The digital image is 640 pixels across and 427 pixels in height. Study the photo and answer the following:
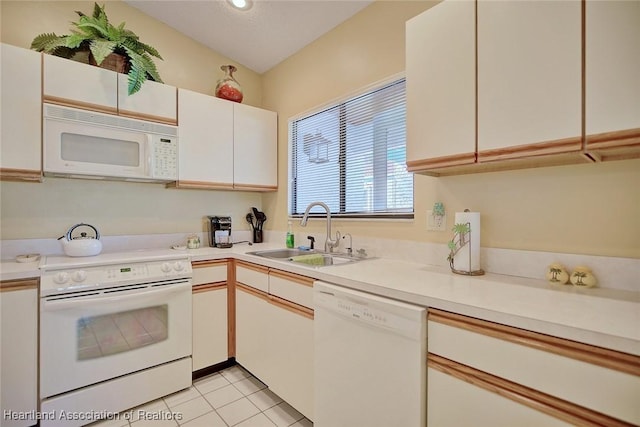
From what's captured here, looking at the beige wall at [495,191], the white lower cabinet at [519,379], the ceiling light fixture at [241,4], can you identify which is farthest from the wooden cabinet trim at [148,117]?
the white lower cabinet at [519,379]

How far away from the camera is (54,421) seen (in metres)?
1.56

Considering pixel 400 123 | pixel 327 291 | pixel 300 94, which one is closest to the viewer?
pixel 327 291

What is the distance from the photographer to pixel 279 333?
1.74 metres

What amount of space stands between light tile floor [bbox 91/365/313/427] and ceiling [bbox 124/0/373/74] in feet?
8.93

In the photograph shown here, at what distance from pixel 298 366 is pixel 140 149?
1839 mm

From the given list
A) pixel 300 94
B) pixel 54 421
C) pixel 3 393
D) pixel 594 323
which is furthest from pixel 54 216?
pixel 594 323

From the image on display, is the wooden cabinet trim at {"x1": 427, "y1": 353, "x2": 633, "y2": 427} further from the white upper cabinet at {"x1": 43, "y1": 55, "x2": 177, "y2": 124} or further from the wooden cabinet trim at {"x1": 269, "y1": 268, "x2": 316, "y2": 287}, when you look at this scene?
the white upper cabinet at {"x1": 43, "y1": 55, "x2": 177, "y2": 124}

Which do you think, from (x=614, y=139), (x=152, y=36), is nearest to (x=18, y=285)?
(x=152, y=36)

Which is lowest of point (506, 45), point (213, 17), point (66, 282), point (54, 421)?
point (54, 421)

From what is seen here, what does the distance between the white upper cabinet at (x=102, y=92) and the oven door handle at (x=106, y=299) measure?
4.00 ft

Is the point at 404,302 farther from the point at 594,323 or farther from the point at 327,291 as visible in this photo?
the point at 594,323

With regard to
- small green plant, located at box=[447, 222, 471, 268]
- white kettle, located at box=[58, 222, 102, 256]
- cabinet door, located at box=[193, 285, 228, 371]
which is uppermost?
small green plant, located at box=[447, 222, 471, 268]

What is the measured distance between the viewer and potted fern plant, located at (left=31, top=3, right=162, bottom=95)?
1836 millimetres

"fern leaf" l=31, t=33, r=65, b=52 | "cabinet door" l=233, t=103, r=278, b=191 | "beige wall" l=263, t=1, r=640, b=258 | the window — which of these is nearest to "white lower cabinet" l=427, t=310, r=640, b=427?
"beige wall" l=263, t=1, r=640, b=258
